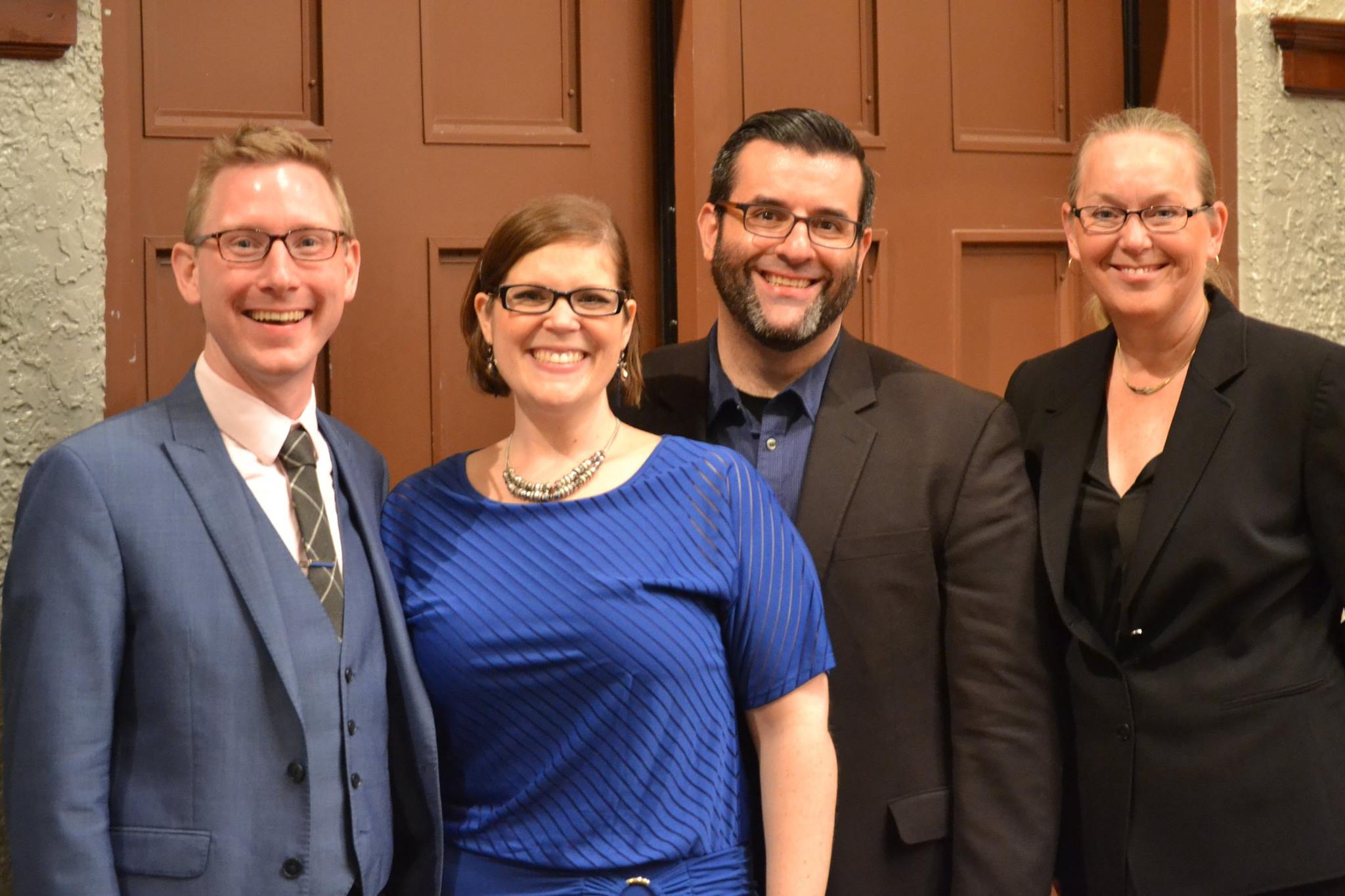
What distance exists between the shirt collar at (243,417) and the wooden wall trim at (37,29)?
0.70m

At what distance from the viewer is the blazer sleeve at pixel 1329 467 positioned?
204cm

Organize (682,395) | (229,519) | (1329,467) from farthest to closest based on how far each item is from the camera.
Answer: (682,395) → (1329,467) → (229,519)

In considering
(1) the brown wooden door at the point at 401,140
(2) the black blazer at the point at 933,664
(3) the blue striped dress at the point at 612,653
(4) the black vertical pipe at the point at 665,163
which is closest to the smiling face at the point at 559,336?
(3) the blue striped dress at the point at 612,653

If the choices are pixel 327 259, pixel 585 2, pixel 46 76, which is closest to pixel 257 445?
pixel 327 259

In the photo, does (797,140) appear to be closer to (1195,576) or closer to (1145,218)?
(1145,218)

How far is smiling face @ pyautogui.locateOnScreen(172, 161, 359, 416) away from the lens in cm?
182

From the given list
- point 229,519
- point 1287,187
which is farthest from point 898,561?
point 1287,187

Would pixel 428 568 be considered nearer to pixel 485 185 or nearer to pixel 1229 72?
pixel 485 185

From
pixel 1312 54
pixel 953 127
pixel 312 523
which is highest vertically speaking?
pixel 1312 54

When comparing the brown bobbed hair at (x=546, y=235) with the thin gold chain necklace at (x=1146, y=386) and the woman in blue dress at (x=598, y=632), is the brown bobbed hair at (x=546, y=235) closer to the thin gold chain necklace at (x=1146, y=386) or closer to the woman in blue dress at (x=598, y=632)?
the woman in blue dress at (x=598, y=632)

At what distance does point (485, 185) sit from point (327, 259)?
0.81 metres

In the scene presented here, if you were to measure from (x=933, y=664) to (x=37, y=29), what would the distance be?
1639 mm

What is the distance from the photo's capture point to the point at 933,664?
210cm

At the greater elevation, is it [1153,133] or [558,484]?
[1153,133]
